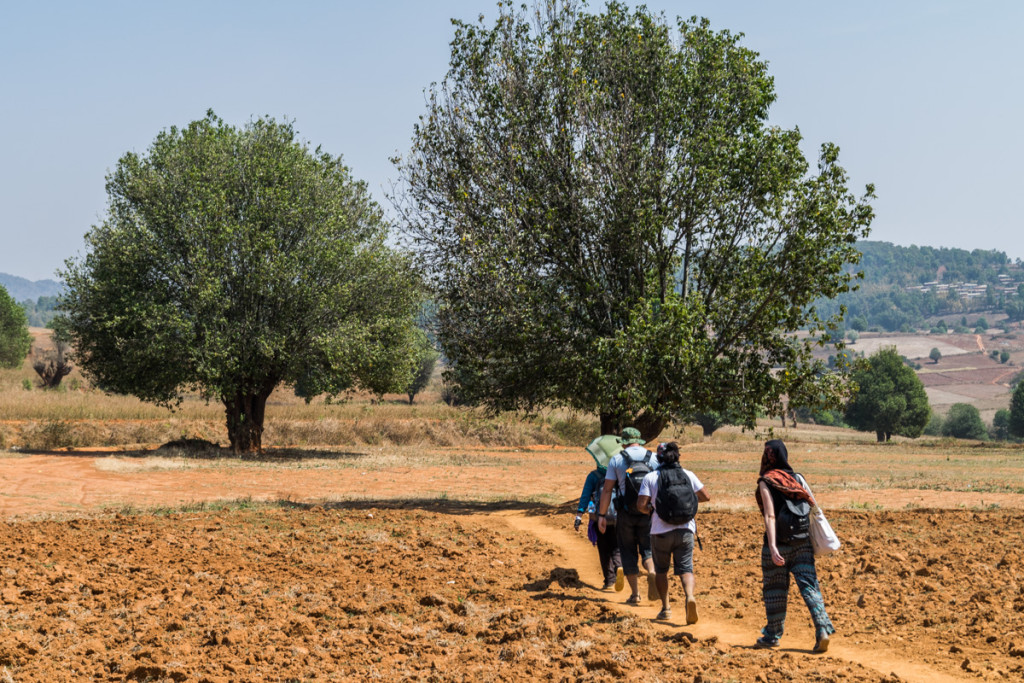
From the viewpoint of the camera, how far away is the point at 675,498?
971 cm

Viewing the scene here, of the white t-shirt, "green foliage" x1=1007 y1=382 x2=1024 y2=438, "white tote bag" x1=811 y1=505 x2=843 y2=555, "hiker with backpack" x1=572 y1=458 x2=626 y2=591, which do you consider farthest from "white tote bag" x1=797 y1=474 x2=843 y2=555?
"green foliage" x1=1007 y1=382 x2=1024 y2=438

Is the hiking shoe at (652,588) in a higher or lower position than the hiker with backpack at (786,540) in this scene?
lower

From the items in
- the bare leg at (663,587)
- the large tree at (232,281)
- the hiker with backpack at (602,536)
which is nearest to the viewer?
the bare leg at (663,587)

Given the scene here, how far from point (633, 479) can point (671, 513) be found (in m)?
0.95

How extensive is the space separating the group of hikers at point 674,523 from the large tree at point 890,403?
73.8 meters

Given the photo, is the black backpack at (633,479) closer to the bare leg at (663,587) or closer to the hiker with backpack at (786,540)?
the bare leg at (663,587)

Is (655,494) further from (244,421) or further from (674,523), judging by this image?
(244,421)

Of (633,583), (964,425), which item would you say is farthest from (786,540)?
(964,425)

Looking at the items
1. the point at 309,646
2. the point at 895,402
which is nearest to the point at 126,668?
the point at 309,646

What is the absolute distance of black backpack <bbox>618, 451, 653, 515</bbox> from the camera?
10602 millimetres

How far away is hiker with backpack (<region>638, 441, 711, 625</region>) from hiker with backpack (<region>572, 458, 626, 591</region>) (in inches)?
48.6

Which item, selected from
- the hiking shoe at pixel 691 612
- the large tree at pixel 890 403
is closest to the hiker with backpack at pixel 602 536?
the hiking shoe at pixel 691 612

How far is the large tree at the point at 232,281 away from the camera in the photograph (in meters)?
30.6

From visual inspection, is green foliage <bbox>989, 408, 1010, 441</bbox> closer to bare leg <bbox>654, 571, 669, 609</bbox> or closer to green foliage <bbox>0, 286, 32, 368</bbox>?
green foliage <bbox>0, 286, 32, 368</bbox>
